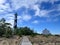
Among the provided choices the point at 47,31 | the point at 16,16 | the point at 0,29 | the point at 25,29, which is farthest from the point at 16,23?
the point at 0,29

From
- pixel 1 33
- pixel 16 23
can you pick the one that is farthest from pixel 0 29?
pixel 16 23

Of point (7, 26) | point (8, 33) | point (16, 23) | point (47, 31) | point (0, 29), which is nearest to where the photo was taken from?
point (8, 33)

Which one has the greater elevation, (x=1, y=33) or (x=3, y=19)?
(x=3, y=19)

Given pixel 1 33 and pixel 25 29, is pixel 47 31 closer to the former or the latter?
pixel 25 29

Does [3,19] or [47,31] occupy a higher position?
Result: [3,19]

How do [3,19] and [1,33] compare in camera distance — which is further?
[3,19]

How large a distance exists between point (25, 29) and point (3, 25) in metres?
10.7

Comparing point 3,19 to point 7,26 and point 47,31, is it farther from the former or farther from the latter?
point 47,31

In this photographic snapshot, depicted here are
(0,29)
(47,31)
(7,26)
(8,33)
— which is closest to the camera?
(8,33)

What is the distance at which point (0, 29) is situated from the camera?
131 ft

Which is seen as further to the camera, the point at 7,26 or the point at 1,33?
the point at 7,26

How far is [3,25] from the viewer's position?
42.1m

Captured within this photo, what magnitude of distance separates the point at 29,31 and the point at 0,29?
1376 cm

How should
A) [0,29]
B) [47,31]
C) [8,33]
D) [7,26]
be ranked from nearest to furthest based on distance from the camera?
1. [8,33]
2. [0,29]
3. [7,26]
4. [47,31]
